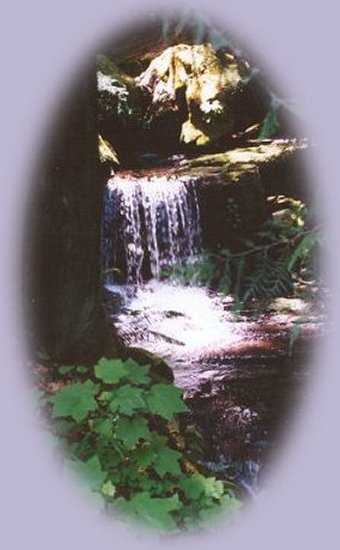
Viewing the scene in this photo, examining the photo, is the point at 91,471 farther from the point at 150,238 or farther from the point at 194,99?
the point at 194,99

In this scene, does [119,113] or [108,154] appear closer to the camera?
[108,154]

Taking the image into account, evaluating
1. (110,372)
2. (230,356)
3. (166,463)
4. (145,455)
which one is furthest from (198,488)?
(230,356)

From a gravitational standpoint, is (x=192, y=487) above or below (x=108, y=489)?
below

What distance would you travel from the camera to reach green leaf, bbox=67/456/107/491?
9.96 ft

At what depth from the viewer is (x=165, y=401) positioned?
345 centimetres

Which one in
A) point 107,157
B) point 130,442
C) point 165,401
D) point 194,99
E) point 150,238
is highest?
point 194,99

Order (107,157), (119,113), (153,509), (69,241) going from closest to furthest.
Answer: (153,509)
(69,241)
(107,157)
(119,113)

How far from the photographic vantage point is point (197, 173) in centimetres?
1010

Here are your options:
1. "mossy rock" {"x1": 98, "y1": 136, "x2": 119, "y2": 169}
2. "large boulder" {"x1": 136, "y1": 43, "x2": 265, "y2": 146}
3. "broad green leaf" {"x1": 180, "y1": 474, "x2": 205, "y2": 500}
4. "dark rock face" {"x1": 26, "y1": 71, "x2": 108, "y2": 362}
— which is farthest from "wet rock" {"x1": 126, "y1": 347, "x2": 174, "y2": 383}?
"large boulder" {"x1": 136, "y1": 43, "x2": 265, "y2": 146}

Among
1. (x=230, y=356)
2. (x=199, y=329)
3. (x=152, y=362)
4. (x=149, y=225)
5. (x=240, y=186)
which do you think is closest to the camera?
(x=152, y=362)

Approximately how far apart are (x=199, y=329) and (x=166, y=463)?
4457mm

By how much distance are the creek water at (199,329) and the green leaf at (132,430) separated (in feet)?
4.06

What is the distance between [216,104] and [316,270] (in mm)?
8803

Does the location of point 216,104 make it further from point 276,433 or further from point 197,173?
point 276,433
